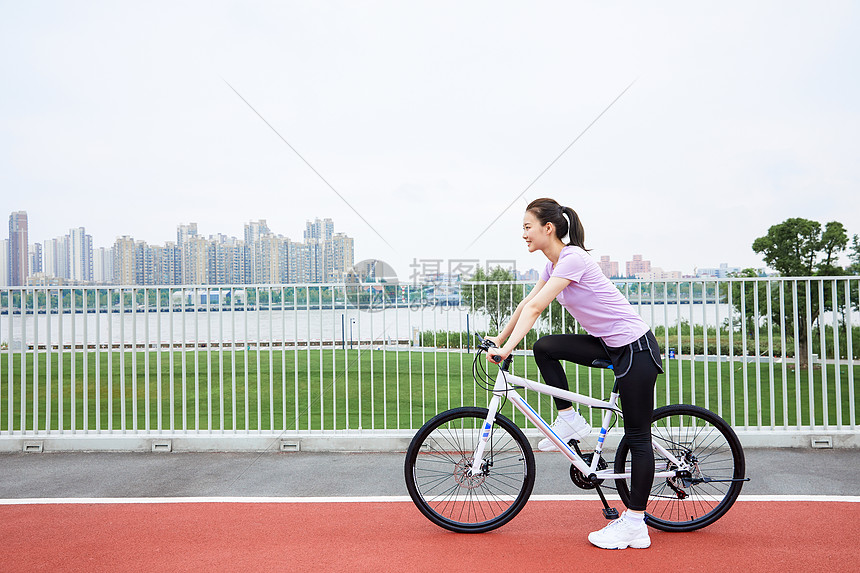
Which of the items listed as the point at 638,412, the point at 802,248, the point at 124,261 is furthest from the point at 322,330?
the point at 124,261

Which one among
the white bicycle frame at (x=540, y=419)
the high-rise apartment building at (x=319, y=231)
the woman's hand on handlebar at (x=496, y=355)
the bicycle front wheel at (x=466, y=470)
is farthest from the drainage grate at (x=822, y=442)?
the high-rise apartment building at (x=319, y=231)

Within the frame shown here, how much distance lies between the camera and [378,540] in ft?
11.7

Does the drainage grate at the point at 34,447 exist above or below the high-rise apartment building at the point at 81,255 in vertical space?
below

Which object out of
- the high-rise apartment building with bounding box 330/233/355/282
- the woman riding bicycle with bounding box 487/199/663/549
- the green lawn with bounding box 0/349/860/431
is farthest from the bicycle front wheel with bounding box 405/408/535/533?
the high-rise apartment building with bounding box 330/233/355/282

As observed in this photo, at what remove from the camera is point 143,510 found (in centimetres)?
418

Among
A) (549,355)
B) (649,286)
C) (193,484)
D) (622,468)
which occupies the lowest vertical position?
(193,484)

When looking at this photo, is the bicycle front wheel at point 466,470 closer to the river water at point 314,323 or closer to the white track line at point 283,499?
the white track line at point 283,499

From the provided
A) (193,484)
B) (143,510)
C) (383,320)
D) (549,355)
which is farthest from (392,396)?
(549,355)

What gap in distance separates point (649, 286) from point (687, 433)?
230 cm

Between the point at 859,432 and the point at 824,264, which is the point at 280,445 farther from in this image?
the point at 824,264

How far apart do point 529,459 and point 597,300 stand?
977 mm

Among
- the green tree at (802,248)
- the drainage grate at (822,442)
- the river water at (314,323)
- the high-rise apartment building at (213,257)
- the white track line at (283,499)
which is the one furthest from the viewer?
the high-rise apartment building at (213,257)

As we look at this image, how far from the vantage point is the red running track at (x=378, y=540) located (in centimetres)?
325

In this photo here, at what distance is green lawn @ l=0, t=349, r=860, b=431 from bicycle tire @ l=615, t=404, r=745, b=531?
5.24 ft
